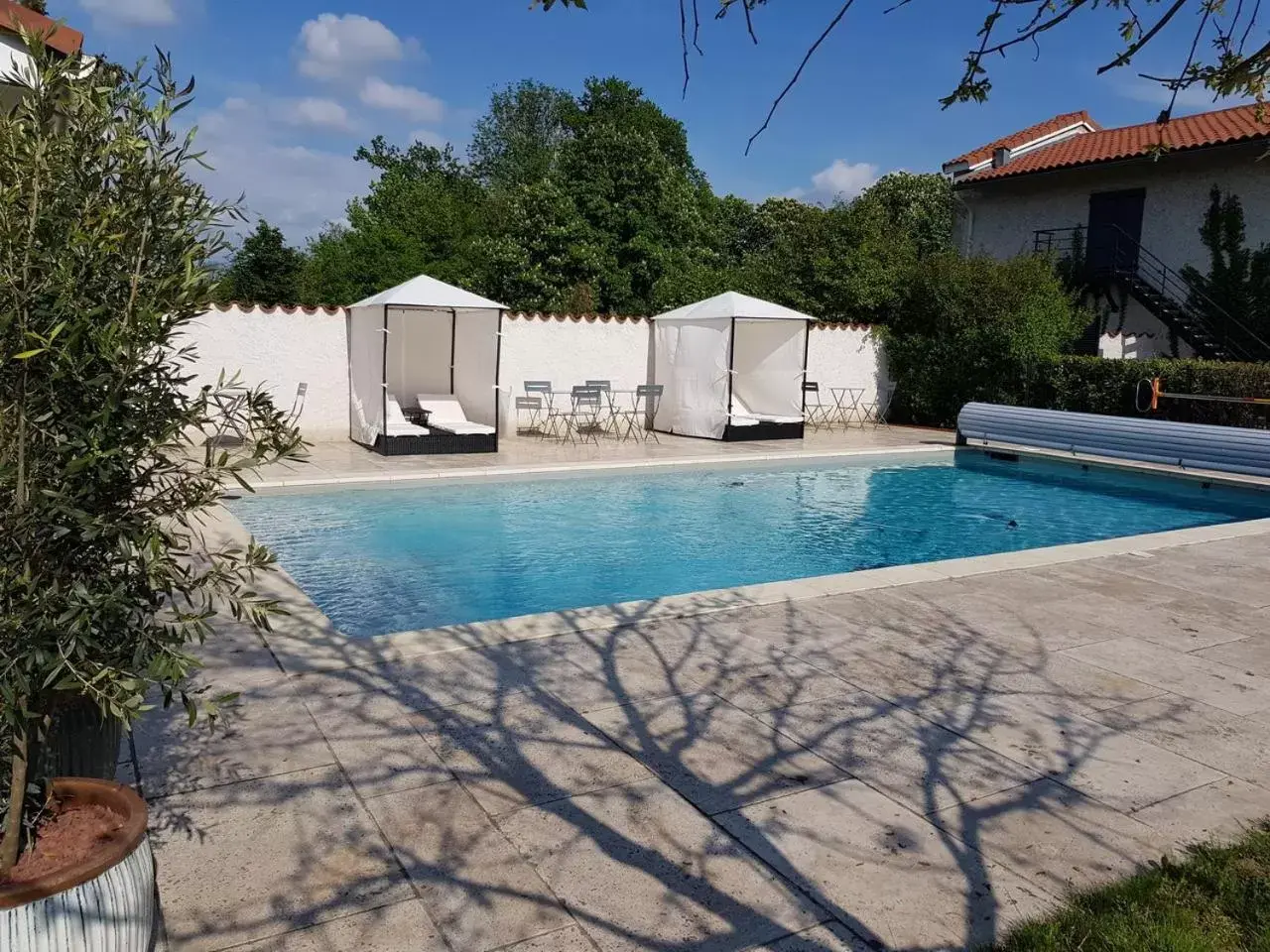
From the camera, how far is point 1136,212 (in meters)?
19.3

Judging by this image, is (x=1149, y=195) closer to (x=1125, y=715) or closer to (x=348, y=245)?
(x=1125, y=715)

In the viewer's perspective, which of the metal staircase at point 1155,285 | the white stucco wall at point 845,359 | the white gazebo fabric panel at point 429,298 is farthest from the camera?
the metal staircase at point 1155,285

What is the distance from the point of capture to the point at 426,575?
304 inches

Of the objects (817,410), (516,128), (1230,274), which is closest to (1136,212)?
(1230,274)

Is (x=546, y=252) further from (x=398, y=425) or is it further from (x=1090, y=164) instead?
(x=398, y=425)

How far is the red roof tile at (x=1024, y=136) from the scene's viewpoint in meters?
23.1

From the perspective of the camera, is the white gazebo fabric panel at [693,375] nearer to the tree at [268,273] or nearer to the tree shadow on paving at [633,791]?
the tree shadow on paving at [633,791]

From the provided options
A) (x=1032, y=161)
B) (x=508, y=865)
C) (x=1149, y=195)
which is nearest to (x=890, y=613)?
(x=508, y=865)

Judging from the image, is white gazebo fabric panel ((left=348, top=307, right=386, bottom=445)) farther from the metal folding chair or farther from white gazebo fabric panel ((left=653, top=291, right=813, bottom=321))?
white gazebo fabric panel ((left=653, top=291, right=813, bottom=321))

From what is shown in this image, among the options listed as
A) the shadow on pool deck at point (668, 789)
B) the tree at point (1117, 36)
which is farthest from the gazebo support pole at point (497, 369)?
the tree at point (1117, 36)

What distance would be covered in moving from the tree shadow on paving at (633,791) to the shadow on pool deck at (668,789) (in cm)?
1

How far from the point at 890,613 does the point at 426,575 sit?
3.79 metres

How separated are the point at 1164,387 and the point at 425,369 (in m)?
10.7

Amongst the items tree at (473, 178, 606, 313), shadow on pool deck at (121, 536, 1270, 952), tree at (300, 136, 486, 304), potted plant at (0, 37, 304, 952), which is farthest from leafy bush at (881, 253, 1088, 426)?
potted plant at (0, 37, 304, 952)
